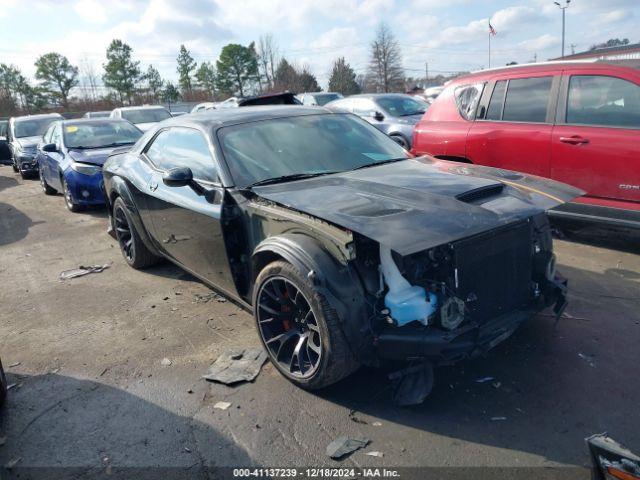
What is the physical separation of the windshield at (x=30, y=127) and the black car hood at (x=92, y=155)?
7186 mm

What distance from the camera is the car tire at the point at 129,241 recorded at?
525cm

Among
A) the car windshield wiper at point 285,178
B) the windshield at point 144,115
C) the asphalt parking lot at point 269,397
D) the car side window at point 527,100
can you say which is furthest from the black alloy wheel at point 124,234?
the windshield at point 144,115

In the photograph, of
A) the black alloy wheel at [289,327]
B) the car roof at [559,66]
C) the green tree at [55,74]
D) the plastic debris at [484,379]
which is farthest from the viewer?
the green tree at [55,74]

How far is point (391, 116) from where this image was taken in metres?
10.8

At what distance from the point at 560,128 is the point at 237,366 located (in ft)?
13.4

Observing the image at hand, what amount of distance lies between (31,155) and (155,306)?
11.2 metres

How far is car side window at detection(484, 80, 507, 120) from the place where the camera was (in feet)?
19.1

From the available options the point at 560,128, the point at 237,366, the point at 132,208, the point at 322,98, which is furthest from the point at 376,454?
the point at 322,98

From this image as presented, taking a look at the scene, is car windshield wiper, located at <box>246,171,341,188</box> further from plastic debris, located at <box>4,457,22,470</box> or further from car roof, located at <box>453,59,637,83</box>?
car roof, located at <box>453,59,637,83</box>

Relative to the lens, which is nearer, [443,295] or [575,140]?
[443,295]

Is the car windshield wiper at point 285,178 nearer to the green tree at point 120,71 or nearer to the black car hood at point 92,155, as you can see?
the black car hood at point 92,155

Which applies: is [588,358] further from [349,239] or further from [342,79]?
[342,79]

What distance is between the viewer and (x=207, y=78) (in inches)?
2432

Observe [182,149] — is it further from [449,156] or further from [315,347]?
[449,156]
